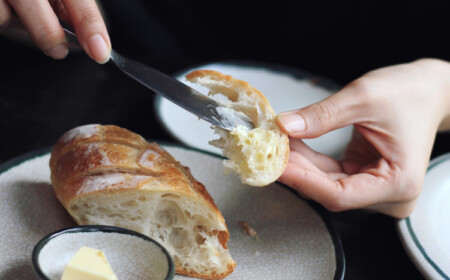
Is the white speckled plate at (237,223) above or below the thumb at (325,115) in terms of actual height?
below

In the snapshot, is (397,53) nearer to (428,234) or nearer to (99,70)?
(428,234)

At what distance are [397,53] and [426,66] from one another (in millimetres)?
882

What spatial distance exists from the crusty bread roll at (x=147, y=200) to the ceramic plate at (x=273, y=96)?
2.03 ft

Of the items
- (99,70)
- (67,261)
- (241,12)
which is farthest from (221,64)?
(67,261)

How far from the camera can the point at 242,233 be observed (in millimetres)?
1487

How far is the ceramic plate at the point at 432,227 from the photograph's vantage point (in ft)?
4.24

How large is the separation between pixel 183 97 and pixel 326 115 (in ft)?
1.39

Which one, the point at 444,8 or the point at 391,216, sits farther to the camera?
the point at 444,8

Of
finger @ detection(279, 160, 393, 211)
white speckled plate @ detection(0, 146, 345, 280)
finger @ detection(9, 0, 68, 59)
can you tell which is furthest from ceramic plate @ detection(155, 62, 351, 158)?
finger @ detection(9, 0, 68, 59)

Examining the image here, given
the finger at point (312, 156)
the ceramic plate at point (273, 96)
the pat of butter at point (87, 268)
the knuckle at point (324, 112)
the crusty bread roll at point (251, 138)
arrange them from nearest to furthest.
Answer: the pat of butter at point (87, 268), the crusty bread roll at point (251, 138), the knuckle at point (324, 112), the finger at point (312, 156), the ceramic plate at point (273, 96)

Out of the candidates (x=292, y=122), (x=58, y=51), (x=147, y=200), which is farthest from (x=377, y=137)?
(x=58, y=51)

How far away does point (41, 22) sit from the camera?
4.21 ft

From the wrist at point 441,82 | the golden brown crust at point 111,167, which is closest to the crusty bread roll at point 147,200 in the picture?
the golden brown crust at point 111,167

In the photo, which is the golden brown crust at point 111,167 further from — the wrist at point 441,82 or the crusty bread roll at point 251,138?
the wrist at point 441,82
